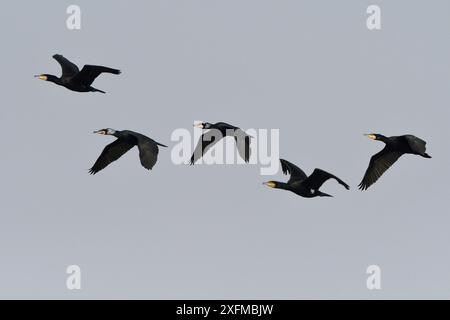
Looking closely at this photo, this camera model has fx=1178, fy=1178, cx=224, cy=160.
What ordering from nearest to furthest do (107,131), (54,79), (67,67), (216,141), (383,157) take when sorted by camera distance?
(383,157) → (107,131) → (216,141) → (54,79) → (67,67)

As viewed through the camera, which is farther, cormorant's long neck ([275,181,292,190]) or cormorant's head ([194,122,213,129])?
cormorant's head ([194,122,213,129])

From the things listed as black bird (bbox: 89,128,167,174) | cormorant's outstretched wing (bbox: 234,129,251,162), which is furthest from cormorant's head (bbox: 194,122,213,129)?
black bird (bbox: 89,128,167,174)

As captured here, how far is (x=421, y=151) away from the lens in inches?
936

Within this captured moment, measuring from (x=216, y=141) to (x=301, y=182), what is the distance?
241 cm

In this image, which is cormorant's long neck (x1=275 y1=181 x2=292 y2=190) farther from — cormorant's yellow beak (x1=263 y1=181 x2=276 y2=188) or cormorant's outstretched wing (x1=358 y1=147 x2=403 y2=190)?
cormorant's outstretched wing (x1=358 y1=147 x2=403 y2=190)

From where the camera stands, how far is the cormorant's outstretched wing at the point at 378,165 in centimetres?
2553

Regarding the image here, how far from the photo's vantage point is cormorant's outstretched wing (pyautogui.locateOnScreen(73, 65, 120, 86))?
25.0 m

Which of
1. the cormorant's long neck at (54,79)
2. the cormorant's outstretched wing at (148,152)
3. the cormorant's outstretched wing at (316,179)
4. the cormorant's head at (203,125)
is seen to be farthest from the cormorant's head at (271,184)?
the cormorant's long neck at (54,79)

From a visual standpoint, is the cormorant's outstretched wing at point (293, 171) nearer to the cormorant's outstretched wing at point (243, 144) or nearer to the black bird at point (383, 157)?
the cormorant's outstretched wing at point (243, 144)

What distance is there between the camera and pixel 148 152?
2345 centimetres

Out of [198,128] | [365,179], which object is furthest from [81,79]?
[365,179]

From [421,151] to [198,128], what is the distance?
5.48 m

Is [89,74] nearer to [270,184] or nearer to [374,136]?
[270,184]

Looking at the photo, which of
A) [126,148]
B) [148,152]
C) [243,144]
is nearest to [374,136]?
[243,144]
